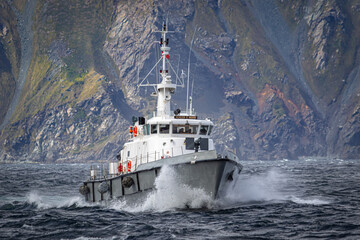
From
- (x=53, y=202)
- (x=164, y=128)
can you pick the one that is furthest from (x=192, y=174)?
(x=53, y=202)

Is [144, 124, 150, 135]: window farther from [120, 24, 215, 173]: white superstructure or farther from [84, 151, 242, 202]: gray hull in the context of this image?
[84, 151, 242, 202]: gray hull

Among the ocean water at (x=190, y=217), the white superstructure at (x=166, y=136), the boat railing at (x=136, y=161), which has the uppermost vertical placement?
the white superstructure at (x=166, y=136)

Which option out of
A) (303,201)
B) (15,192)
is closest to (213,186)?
(303,201)

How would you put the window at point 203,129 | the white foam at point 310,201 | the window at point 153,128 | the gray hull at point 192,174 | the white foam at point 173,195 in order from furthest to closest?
1. the window at point 203,129
2. the window at point 153,128
3. the white foam at point 310,201
4. the white foam at point 173,195
5. the gray hull at point 192,174

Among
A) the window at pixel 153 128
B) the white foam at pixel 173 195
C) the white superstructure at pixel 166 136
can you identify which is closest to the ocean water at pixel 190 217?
the white foam at pixel 173 195

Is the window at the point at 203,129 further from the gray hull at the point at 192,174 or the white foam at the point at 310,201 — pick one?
the white foam at the point at 310,201

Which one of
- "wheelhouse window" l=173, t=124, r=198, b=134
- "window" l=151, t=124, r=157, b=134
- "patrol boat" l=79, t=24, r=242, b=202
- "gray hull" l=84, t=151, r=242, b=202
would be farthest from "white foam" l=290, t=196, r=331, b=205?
"window" l=151, t=124, r=157, b=134

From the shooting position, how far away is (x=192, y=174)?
24.2m

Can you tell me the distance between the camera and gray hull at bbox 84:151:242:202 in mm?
24016

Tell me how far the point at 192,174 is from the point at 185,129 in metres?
4.44

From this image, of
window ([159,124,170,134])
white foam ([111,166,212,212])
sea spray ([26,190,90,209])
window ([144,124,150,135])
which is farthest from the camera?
sea spray ([26,190,90,209])

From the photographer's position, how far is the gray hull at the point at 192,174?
24.0 metres

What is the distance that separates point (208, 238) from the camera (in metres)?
18.5

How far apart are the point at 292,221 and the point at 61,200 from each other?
20191mm
